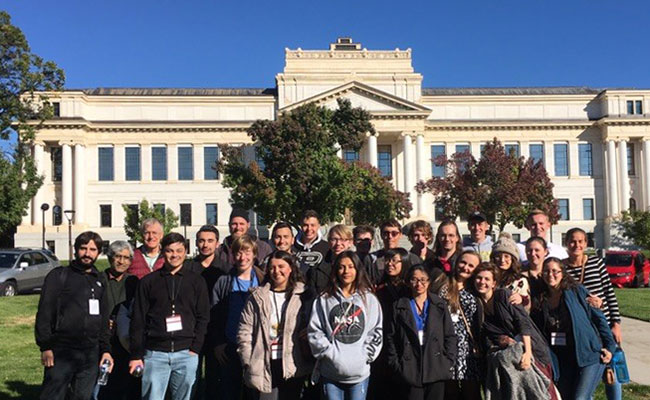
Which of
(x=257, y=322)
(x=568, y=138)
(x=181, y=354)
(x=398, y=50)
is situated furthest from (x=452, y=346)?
(x=568, y=138)

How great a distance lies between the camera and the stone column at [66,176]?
56656 mm

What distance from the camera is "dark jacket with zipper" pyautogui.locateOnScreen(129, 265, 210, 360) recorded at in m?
5.95

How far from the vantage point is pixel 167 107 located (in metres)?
60.0

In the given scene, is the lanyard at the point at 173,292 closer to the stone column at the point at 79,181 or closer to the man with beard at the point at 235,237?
the man with beard at the point at 235,237

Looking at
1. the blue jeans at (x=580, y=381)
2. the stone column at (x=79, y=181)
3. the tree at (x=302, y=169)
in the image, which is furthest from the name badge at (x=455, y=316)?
the stone column at (x=79, y=181)

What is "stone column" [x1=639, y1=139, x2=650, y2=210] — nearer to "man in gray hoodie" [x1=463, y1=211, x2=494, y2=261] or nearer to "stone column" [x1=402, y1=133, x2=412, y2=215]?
"stone column" [x1=402, y1=133, x2=412, y2=215]

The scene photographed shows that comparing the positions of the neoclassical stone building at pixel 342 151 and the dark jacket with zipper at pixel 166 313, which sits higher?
the neoclassical stone building at pixel 342 151

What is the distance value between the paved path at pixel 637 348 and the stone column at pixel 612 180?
164ft

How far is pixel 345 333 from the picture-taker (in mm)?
5539

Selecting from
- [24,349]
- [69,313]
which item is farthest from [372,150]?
[69,313]

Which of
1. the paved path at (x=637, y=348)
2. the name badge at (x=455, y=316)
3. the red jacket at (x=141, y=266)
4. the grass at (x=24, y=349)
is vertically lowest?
the paved path at (x=637, y=348)

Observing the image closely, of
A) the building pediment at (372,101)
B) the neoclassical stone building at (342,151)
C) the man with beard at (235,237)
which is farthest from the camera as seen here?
the neoclassical stone building at (342,151)

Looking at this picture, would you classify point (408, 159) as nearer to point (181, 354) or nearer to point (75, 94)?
point (75, 94)

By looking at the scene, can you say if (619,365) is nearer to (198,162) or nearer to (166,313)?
(166,313)
